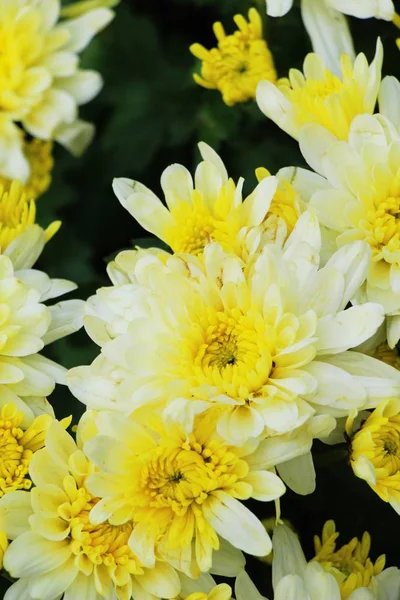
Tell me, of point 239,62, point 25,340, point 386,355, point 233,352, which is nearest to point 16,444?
point 25,340

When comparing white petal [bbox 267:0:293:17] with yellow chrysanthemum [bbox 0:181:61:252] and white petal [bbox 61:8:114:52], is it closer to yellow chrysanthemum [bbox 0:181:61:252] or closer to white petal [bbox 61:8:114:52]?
white petal [bbox 61:8:114:52]

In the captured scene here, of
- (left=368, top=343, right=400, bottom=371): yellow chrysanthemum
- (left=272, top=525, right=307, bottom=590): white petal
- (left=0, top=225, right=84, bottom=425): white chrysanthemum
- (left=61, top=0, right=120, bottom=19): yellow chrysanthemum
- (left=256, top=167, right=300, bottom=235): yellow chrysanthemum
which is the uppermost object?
(left=61, top=0, right=120, bottom=19): yellow chrysanthemum

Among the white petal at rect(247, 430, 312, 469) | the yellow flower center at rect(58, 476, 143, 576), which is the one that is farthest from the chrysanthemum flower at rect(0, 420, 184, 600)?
the white petal at rect(247, 430, 312, 469)

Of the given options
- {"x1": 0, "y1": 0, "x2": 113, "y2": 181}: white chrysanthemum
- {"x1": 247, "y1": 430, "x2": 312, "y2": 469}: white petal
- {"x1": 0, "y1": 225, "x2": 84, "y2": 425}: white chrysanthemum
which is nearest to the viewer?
{"x1": 247, "y1": 430, "x2": 312, "y2": 469}: white petal

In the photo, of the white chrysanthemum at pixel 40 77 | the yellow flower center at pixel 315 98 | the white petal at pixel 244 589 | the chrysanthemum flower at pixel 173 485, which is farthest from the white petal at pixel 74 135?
the white petal at pixel 244 589

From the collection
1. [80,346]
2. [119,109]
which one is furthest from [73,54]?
[80,346]

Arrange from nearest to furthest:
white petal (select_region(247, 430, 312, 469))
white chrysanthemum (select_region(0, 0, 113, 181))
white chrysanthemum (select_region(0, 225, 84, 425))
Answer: white petal (select_region(247, 430, 312, 469))
white chrysanthemum (select_region(0, 225, 84, 425))
white chrysanthemum (select_region(0, 0, 113, 181))

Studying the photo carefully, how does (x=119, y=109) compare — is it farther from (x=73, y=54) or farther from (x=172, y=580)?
(x=172, y=580)

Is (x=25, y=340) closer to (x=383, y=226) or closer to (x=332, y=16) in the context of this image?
(x=383, y=226)
